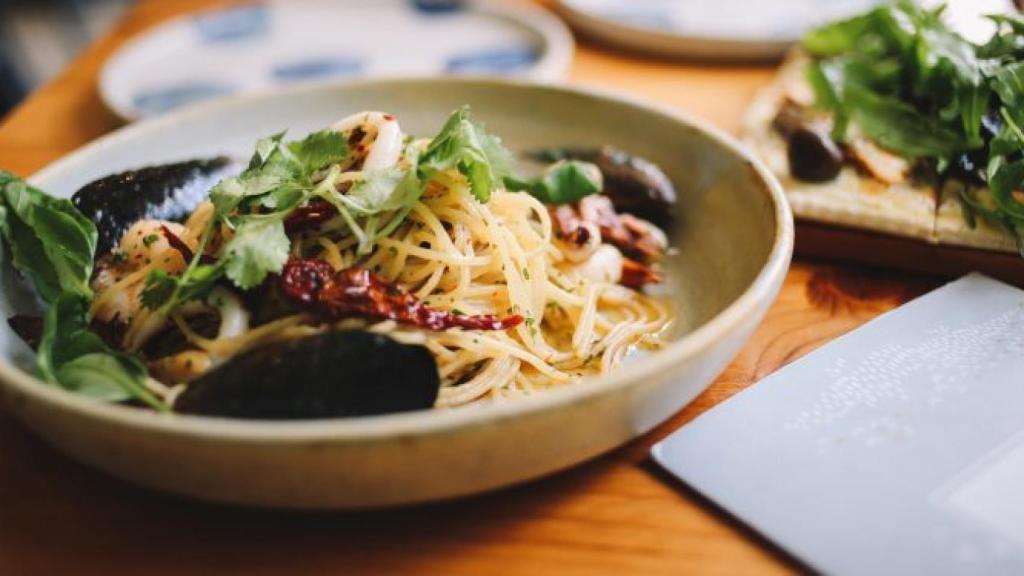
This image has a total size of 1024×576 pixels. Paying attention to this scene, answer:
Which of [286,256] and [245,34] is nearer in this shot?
[286,256]

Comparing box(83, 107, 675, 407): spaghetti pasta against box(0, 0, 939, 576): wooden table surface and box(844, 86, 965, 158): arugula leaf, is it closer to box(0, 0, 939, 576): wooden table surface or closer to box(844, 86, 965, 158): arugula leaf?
box(0, 0, 939, 576): wooden table surface

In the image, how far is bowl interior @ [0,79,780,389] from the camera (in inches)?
74.2

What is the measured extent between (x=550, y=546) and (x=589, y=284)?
0.76 meters

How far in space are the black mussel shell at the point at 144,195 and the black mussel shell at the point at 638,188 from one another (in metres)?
0.93

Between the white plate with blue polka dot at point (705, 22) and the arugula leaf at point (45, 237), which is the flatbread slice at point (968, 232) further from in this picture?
the arugula leaf at point (45, 237)

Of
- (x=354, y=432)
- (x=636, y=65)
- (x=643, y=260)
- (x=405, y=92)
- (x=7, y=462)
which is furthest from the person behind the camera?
(x=636, y=65)

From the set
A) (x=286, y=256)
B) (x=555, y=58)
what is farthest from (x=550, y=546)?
(x=555, y=58)

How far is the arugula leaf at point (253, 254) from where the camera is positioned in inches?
58.3

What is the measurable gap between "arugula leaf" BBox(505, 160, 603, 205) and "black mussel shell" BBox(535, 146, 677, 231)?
0.09 metres

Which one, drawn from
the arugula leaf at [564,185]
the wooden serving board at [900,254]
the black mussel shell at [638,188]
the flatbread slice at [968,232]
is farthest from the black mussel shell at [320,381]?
the flatbread slice at [968,232]

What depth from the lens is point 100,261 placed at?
1.75 meters

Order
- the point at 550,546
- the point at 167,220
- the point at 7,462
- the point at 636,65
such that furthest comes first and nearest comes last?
the point at 636,65 → the point at 167,220 → the point at 7,462 → the point at 550,546

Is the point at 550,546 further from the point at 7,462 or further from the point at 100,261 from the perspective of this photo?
the point at 100,261

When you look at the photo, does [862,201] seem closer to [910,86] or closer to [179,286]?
[910,86]
